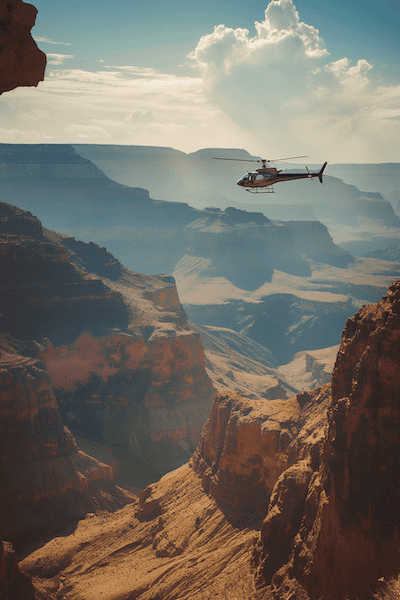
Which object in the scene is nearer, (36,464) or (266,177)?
(266,177)

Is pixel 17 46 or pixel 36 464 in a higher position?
pixel 17 46

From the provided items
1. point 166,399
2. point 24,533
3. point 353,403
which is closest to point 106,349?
point 166,399

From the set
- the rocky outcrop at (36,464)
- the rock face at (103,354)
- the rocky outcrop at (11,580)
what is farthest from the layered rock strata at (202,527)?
the rock face at (103,354)

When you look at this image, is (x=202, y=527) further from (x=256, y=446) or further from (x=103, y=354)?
(x=103, y=354)

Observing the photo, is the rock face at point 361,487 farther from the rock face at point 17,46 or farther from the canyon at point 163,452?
the rock face at point 17,46

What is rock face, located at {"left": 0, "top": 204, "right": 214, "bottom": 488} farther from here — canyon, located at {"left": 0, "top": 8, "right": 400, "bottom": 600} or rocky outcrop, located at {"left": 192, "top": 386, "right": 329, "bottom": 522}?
rocky outcrop, located at {"left": 192, "top": 386, "right": 329, "bottom": 522}

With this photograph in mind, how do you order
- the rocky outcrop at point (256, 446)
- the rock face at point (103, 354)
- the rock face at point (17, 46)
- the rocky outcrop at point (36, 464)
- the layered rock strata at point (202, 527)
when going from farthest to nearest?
the rock face at point (103, 354) < the rocky outcrop at point (36, 464) < the rocky outcrop at point (256, 446) < the layered rock strata at point (202, 527) < the rock face at point (17, 46)

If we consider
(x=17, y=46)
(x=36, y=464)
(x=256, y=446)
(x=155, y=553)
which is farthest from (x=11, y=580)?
(x=36, y=464)
